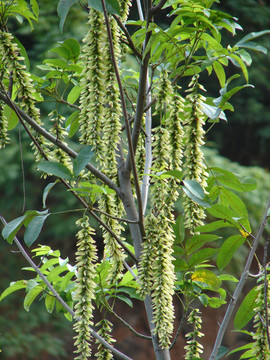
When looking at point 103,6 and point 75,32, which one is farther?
point 75,32

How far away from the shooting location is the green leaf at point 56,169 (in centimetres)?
86

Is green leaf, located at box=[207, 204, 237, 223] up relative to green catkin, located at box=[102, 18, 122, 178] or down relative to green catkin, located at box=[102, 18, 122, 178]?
down

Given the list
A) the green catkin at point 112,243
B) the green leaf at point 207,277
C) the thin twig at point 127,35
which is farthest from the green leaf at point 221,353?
the thin twig at point 127,35

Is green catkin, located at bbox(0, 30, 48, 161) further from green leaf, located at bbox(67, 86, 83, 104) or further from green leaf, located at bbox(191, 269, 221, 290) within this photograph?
green leaf, located at bbox(191, 269, 221, 290)

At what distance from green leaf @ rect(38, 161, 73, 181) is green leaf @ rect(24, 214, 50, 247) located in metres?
0.09

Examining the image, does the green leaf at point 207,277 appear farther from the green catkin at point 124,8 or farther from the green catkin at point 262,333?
the green catkin at point 124,8

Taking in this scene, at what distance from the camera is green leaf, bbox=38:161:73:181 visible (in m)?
0.86

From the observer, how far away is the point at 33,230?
87 centimetres

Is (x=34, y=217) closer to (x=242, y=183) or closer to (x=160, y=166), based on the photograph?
(x=160, y=166)

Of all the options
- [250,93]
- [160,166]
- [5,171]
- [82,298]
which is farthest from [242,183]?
[250,93]

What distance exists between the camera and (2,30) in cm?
97

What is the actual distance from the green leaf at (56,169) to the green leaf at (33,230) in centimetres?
9

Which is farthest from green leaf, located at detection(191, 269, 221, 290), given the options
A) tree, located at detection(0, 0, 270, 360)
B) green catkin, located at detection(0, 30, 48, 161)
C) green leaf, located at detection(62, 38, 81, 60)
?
green leaf, located at detection(62, 38, 81, 60)

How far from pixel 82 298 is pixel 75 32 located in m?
3.75
